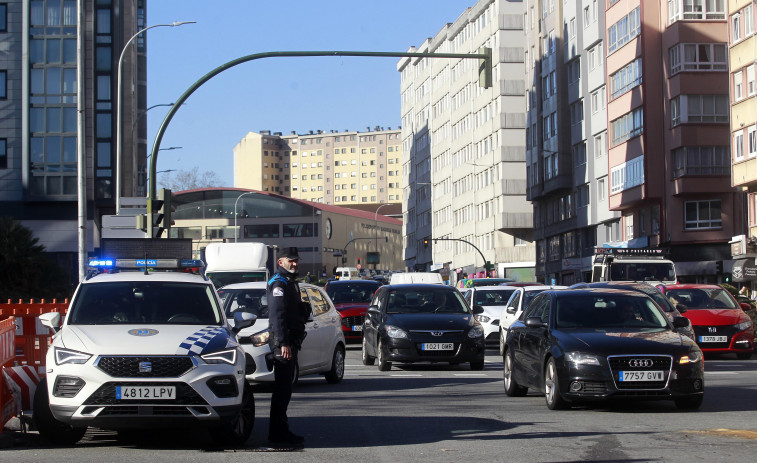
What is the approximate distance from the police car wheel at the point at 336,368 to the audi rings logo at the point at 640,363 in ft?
21.1

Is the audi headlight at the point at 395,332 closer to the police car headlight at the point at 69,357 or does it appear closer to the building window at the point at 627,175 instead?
the police car headlight at the point at 69,357

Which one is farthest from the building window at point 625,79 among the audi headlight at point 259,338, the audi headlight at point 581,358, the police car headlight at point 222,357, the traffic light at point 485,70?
the police car headlight at point 222,357

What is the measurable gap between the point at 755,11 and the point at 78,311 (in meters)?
40.6

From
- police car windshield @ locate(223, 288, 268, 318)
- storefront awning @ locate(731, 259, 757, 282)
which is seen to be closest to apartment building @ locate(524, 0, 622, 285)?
storefront awning @ locate(731, 259, 757, 282)

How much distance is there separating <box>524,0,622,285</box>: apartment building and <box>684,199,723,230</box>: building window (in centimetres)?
1016

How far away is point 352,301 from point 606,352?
61.2ft

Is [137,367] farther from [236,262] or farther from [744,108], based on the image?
[744,108]

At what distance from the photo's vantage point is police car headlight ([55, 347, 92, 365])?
9.72 metres

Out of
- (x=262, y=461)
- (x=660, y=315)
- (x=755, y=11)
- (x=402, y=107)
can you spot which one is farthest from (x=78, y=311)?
(x=402, y=107)

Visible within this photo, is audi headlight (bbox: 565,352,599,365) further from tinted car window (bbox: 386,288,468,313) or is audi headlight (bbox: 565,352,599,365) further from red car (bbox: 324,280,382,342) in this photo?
red car (bbox: 324,280,382,342)

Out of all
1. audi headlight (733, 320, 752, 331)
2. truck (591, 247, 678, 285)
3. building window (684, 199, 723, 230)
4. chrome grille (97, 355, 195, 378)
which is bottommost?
audi headlight (733, 320, 752, 331)

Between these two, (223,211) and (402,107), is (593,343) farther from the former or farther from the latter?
(223,211)

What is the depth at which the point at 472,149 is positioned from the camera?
342 feet

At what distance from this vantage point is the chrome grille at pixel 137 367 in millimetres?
9641
